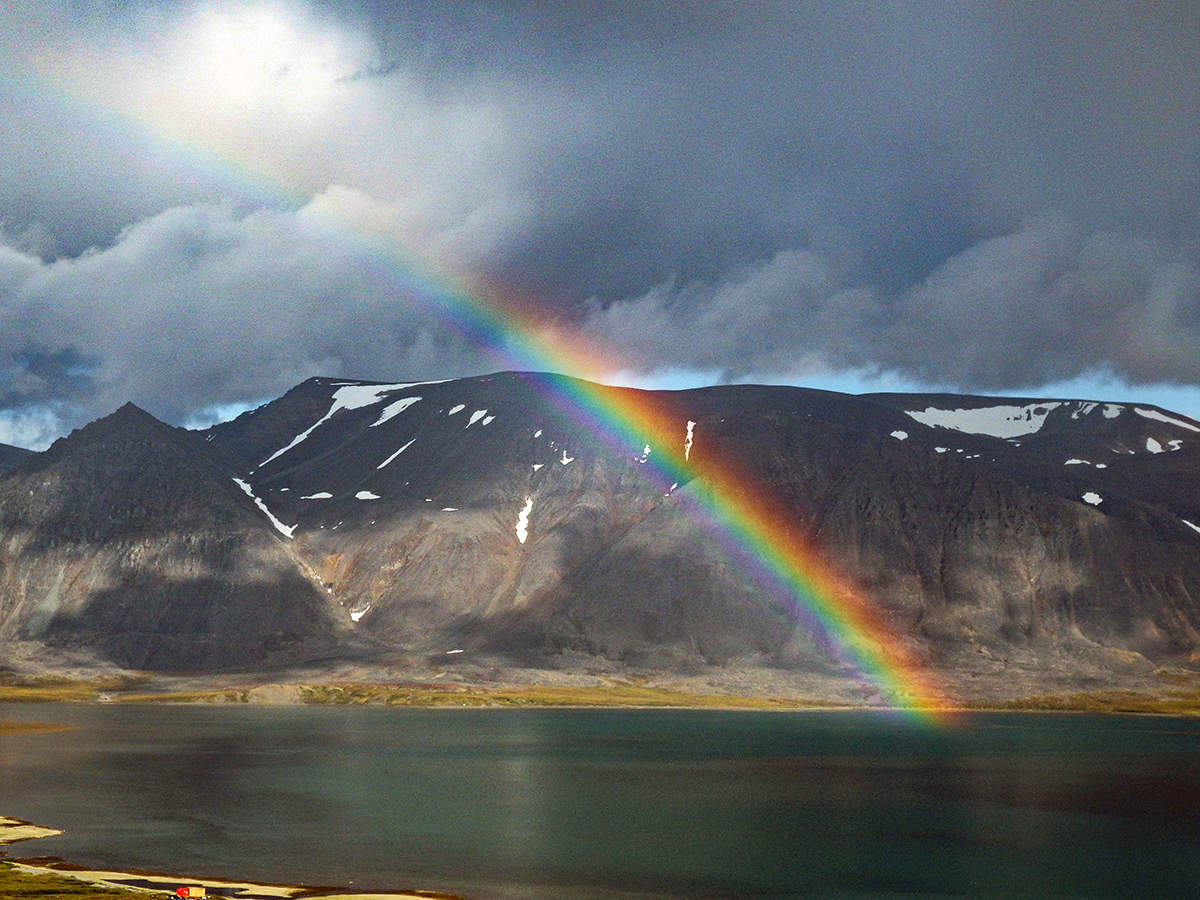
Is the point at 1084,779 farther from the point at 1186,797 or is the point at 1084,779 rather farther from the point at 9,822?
the point at 9,822

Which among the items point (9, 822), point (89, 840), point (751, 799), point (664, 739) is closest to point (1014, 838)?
point (751, 799)

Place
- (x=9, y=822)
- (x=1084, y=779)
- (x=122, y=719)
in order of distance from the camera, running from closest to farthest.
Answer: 1. (x=9, y=822)
2. (x=1084, y=779)
3. (x=122, y=719)

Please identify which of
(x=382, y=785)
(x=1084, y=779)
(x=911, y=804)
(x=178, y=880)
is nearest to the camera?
(x=178, y=880)

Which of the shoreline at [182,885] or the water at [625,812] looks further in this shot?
the water at [625,812]

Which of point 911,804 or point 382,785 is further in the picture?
point 382,785

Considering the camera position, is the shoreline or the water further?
the water
